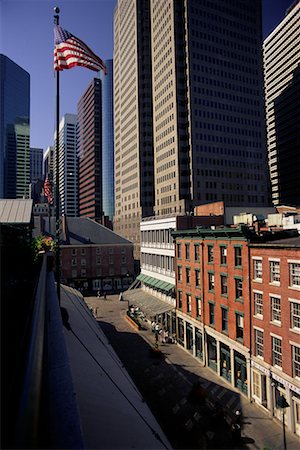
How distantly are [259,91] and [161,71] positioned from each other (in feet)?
113

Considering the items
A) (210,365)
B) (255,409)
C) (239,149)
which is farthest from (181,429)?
(239,149)

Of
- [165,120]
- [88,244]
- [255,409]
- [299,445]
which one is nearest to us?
[299,445]

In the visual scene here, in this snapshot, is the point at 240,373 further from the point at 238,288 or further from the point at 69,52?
the point at 69,52

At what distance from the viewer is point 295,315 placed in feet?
71.6

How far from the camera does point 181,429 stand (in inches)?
832

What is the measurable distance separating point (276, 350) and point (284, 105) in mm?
143224

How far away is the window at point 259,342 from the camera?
980 inches

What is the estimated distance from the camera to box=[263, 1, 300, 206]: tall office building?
134 m

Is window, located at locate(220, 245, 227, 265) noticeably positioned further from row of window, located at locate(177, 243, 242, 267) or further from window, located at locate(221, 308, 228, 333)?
window, located at locate(221, 308, 228, 333)

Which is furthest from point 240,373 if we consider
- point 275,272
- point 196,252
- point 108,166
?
point 108,166

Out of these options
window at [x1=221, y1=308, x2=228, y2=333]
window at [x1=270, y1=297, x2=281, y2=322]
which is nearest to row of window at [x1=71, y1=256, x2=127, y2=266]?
window at [x1=221, y1=308, x2=228, y2=333]

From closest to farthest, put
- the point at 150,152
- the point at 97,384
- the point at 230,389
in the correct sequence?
the point at 97,384 → the point at 230,389 → the point at 150,152

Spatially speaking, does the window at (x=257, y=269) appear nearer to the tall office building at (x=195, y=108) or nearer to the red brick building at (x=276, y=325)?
the red brick building at (x=276, y=325)

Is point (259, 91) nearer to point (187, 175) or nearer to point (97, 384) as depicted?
point (187, 175)
